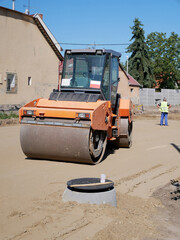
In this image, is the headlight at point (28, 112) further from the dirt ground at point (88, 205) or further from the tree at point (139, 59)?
the tree at point (139, 59)

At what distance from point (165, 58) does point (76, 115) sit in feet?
183

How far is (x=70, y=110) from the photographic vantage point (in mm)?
7914

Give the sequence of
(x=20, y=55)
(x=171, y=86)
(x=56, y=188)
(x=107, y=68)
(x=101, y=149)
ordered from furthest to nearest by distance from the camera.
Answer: (x=171, y=86), (x=20, y=55), (x=107, y=68), (x=101, y=149), (x=56, y=188)

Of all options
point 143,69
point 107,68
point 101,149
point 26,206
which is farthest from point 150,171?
point 143,69

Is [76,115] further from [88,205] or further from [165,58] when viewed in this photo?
[165,58]

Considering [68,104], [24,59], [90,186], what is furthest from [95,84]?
[24,59]

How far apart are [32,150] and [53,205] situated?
9.85 feet

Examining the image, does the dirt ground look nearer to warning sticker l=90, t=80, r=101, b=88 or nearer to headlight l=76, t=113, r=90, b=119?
headlight l=76, t=113, r=90, b=119

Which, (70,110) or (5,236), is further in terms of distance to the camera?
(70,110)

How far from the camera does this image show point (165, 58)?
61.2 m

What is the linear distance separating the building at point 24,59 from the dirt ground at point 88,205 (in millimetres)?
13140

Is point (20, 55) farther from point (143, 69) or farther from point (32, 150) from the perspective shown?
point (143, 69)

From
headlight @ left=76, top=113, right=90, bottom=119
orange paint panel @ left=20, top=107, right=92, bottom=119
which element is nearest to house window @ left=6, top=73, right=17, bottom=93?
orange paint panel @ left=20, top=107, right=92, bottom=119

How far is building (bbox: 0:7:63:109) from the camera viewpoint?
21469 millimetres
